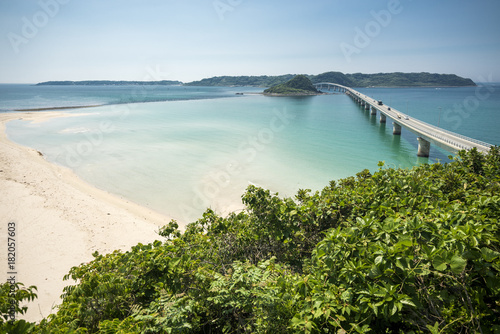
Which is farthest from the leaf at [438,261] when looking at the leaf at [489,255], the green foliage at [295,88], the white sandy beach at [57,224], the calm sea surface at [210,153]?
the green foliage at [295,88]

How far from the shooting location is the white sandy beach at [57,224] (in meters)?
10.4

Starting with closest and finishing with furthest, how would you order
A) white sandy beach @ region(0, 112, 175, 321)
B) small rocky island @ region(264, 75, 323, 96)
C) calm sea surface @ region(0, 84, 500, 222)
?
white sandy beach @ region(0, 112, 175, 321), calm sea surface @ region(0, 84, 500, 222), small rocky island @ region(264, 75, 323, 96)

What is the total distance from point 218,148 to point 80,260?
2211cm

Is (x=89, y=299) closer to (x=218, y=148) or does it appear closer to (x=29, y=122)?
(x=218, y=148)

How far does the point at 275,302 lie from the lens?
3283 millimetres

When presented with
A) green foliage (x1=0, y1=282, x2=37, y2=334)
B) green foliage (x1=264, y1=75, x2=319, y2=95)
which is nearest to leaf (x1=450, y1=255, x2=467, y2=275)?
green foliage (x1=0, y1=282, x2=37, y2=334)

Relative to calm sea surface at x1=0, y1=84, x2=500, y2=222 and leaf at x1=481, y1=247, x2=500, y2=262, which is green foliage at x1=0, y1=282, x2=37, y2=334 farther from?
calm sea surface at x1=0, y1=84, x2=500, y2=222

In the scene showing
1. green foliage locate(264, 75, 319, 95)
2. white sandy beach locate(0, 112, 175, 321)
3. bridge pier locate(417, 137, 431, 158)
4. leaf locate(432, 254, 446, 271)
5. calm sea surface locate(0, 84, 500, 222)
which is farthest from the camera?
green foliage locate(264, 75, 319, 95)

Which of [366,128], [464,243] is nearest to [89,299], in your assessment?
[464,243]

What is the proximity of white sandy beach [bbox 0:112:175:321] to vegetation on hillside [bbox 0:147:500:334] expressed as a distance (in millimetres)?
6130

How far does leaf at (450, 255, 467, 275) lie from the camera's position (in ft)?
8.34

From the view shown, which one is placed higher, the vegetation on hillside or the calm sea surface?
the vegetation on hillside

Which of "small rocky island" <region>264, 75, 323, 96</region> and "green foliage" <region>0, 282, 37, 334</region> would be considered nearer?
"green foliage" <region>0, 282, 37, 334</region>

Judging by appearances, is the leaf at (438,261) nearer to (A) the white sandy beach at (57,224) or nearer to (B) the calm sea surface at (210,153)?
(B) the calm sea surface at (210,153)
